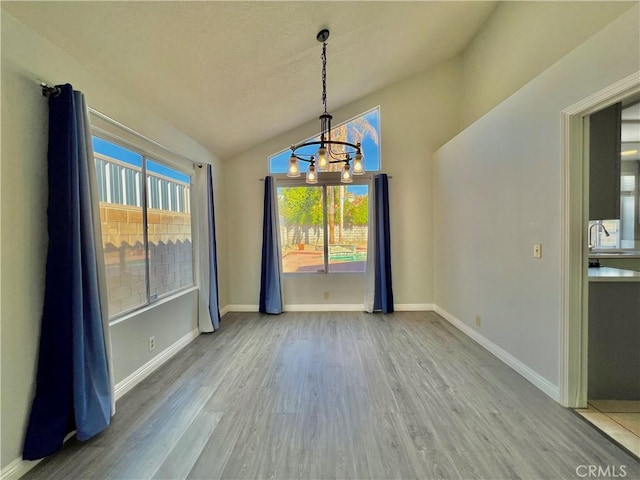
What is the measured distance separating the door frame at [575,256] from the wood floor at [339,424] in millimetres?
275

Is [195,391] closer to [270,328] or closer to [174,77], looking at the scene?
[270,328]

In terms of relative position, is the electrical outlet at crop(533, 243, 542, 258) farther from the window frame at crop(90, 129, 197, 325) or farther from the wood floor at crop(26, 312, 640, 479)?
the window frame at crop(90, 129, 197, 325)

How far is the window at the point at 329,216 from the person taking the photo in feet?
15.0

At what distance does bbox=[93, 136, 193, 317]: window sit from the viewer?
7.47 ft

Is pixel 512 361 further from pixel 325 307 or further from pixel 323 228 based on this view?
pixel 323 228

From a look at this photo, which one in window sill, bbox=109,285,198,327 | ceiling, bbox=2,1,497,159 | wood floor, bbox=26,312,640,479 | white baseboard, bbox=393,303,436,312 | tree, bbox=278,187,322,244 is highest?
ceiling, bbox=2,1,497,159

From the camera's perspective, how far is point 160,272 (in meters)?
2.96

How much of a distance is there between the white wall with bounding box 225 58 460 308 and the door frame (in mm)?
2490

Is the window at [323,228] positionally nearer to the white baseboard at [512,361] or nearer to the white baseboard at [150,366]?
the white baseboard at [512,361]

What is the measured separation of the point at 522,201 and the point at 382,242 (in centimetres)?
212

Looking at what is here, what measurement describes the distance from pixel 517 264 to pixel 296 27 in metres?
2.98

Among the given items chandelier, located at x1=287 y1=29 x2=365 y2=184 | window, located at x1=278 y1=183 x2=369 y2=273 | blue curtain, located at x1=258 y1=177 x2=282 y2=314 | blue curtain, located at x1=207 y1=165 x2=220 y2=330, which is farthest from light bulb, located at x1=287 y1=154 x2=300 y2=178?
window, located at x1=278 y1=183 x2=369 y2=273

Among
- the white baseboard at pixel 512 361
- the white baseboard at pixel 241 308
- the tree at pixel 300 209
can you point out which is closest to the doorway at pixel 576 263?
the white baseboard at pixel 512 361

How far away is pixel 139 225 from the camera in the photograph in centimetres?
264
